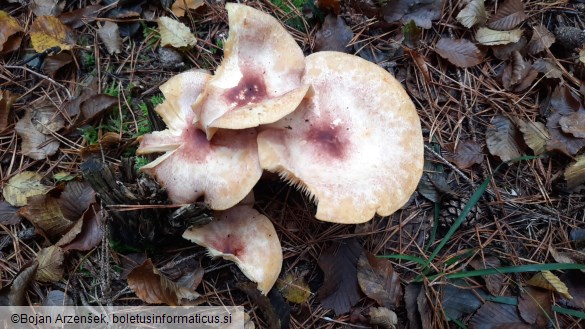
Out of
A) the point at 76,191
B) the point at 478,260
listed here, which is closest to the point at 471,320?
the point at 478,260

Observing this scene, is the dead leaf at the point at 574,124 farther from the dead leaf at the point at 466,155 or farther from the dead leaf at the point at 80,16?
the dead leaf at the point at 80,16

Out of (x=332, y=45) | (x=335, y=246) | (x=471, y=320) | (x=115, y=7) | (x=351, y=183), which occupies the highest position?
(x=115, y=7)

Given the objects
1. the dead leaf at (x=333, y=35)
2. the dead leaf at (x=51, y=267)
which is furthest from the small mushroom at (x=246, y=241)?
the dead leaf at (x=333, y=35)

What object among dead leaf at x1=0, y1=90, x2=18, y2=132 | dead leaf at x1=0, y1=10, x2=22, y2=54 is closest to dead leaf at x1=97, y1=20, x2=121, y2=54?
dead leaf at x1=0, y1=10, x2=22, y2=54

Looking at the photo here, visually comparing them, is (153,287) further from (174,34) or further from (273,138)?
(174,34)

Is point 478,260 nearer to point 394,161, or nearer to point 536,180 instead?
point 536,180

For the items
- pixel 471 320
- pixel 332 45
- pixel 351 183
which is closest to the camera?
pixel 351 183

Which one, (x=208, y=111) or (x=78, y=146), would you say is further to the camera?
(x=78, y=146)
